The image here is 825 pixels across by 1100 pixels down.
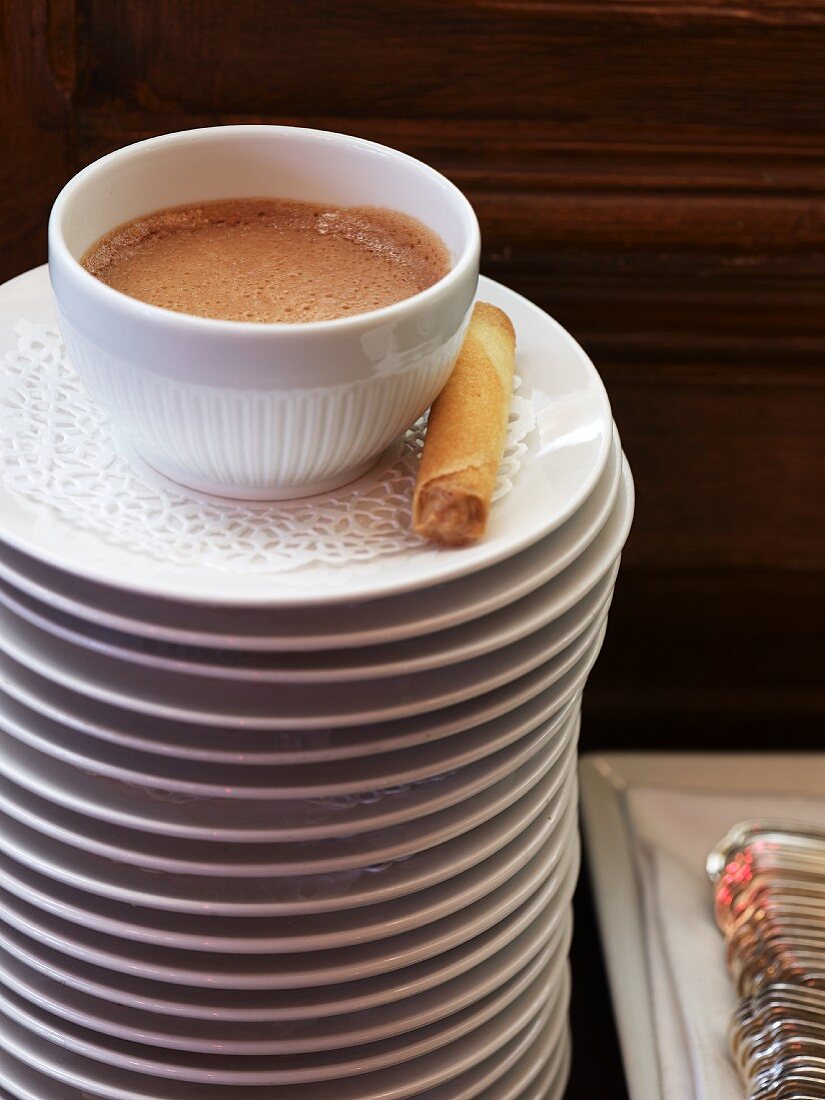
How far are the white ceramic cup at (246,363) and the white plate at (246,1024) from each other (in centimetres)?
26

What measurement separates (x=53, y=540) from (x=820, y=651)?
0.83 m

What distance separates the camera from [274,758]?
0.49 meters

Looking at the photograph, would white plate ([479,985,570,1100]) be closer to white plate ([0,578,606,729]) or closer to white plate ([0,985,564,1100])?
white plate ([0,985,564,1100])

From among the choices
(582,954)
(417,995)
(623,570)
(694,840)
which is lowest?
(582,954)

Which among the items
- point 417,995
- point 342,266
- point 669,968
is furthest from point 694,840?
point 342,266

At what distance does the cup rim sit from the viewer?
1.60 ft

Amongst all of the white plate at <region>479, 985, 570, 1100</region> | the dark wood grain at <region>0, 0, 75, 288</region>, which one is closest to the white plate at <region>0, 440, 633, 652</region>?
the white plate at <region>479, 985, 570, 1100</region>

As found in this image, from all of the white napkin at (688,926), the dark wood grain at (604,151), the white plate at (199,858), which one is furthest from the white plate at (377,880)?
the dark wood grain at (604,151)

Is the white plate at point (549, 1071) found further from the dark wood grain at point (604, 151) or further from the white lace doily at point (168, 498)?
the white lace doily at point (168, 498)

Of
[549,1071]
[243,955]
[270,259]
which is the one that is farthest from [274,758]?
[549,1071]

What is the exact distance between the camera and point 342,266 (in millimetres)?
602

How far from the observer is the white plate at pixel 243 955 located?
1.80 feet

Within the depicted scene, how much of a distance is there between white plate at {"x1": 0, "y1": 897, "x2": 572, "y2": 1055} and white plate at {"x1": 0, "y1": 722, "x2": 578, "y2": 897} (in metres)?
0.07

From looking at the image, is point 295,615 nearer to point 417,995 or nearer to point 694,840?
point 417,995
